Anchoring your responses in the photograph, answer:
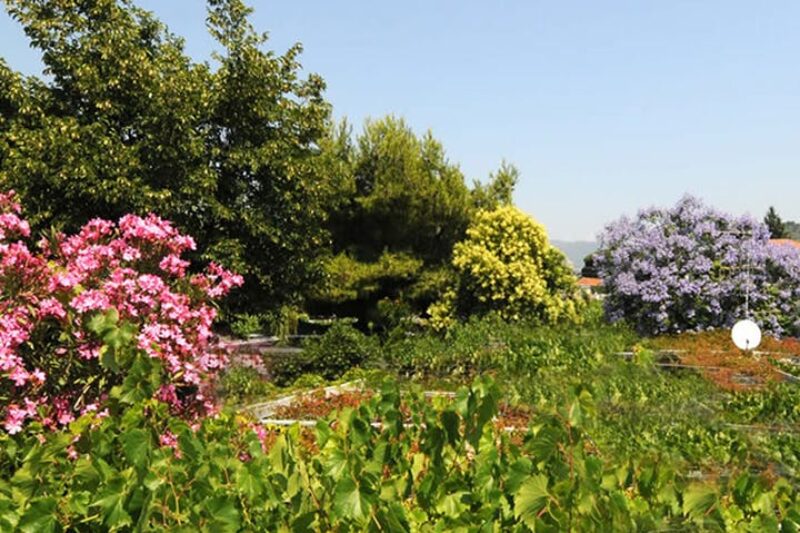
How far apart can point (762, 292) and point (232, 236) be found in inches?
550

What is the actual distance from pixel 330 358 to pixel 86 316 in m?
9.82

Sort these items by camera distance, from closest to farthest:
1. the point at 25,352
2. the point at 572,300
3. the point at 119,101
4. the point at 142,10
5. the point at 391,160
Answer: the point at 25,352 → the point at 119,101 → the point at 142,10 → the point at 572,300 → the point at 391,160

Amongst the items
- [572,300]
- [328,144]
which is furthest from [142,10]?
[572,300]

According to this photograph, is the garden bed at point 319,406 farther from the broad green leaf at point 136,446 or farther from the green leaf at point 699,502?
the broad green leaf at point 136,446

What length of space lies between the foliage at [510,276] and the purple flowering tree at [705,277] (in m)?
1.72

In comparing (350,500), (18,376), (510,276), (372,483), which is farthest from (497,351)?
(350,500)

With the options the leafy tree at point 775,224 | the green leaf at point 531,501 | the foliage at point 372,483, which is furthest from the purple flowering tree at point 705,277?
the leafy tree at point 775,224

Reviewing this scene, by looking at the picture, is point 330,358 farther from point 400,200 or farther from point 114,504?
point 114,504

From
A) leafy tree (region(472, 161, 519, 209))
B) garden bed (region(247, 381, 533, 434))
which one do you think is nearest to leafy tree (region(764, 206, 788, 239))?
leafy tree (region(472, 161, 519, 209))

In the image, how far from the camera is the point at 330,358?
1501cm

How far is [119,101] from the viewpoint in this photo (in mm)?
15711

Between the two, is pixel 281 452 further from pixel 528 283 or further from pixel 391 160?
pixel 391 160

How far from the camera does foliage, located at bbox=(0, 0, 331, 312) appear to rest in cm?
1462

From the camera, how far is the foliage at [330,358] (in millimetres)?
14992
